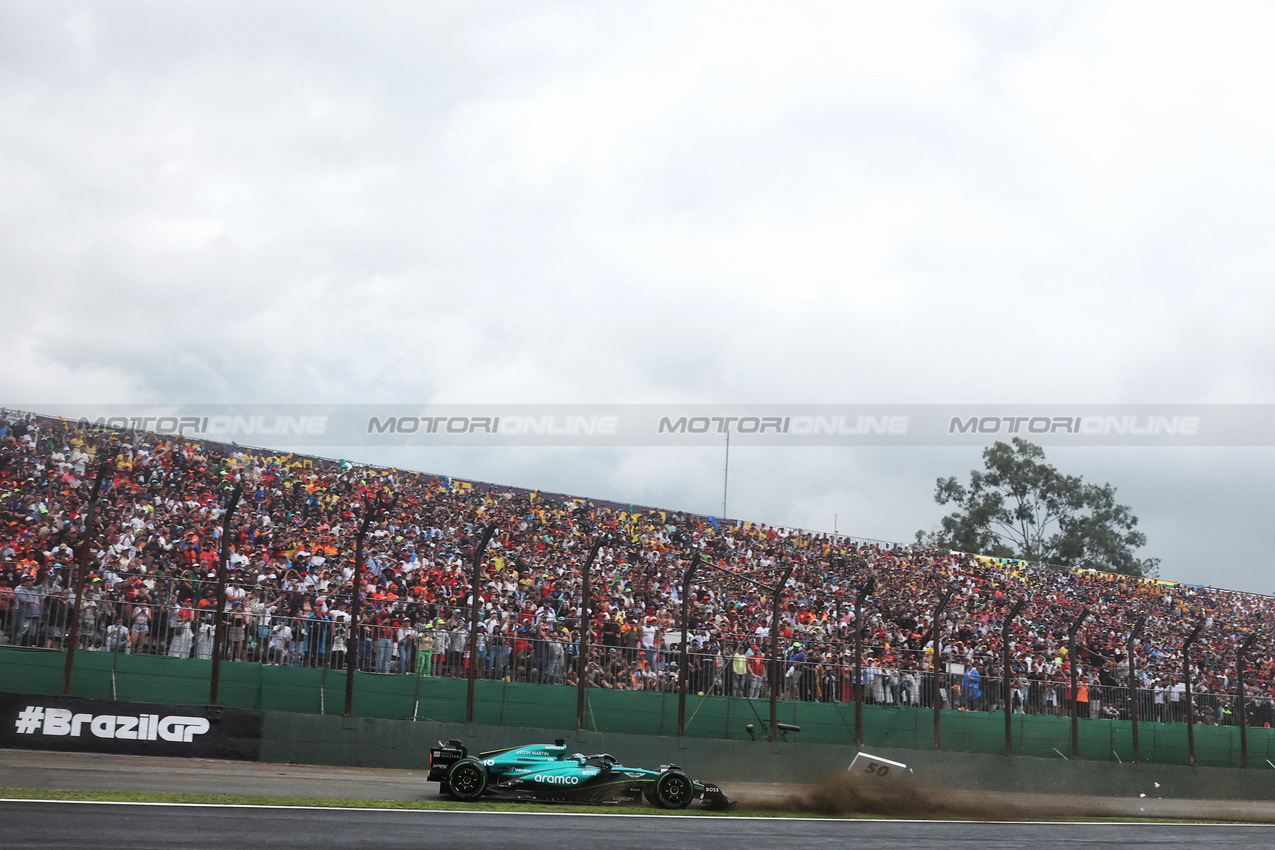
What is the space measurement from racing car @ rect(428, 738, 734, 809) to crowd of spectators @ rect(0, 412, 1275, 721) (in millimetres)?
4427

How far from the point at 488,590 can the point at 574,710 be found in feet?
17.8

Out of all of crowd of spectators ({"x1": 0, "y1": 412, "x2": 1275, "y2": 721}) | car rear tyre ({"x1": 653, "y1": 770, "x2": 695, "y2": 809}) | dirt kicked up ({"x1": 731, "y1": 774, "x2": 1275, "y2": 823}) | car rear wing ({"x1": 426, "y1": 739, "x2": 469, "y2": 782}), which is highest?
crowd of spectators ({"x1": 0, "y1": 412, "x2": 1275, "y2": 721})

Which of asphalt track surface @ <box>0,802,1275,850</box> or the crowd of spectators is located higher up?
the crowd of spectators

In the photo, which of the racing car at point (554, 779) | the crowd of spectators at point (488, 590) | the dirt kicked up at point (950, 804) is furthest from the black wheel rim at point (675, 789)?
the crowd of spectators at point (488, 590)

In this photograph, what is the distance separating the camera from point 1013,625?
34000 mm

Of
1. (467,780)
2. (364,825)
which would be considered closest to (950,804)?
(467,780)

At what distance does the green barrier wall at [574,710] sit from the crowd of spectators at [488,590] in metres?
0.27

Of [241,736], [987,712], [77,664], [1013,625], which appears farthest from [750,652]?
[1013,625]

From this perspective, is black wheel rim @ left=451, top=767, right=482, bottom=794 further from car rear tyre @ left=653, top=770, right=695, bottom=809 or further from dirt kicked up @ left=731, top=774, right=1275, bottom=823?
dirt kicked up @ left=731, top=774, right=1275, bottom=823

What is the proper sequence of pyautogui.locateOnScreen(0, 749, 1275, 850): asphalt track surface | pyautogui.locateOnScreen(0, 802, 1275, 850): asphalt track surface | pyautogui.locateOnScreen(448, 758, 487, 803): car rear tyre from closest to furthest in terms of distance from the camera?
1. pyautogui.locateOnScreen(0, 802, 1275, 850): asphalt track surface
2. pyautogui.locateOnScreen(0, 749, 1275, 850): asphalt track surface
3. pyautogui.locateOnScreen(448, 758, 487, 803): car rear tyre

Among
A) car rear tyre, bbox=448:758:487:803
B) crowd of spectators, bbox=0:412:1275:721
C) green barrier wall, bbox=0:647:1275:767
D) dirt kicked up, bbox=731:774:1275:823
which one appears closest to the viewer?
car rear tyre, bbox=448:758:487:803

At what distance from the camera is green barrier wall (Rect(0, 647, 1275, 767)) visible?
17.3 metres

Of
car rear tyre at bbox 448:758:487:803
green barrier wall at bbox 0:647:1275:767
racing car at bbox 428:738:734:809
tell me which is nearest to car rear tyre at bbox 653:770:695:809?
racing car at bbox 428:738:734:809

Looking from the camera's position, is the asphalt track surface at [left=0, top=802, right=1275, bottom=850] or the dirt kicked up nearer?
the asphalt track surface at [left=0, top=802, right=1275, bottom=850]
